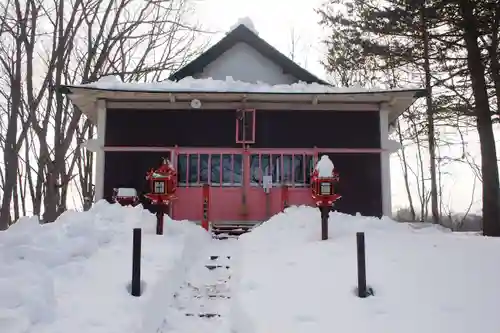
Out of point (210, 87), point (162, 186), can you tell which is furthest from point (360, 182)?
point (162, 186)

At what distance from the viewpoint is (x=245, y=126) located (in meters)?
11.0

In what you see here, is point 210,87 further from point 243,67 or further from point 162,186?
point 162,186

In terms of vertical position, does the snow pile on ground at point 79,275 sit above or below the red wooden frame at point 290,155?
below

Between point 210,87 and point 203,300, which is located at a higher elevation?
point 210,87

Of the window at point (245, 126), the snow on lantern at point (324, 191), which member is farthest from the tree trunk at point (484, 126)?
the window at point (245, 126)

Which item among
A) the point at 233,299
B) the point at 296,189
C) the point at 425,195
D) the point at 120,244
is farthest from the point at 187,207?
the point at 425,195

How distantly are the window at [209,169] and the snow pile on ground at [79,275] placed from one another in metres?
3.32

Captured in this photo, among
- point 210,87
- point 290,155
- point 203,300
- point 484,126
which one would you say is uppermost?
point 210,87

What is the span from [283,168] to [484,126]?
444cm

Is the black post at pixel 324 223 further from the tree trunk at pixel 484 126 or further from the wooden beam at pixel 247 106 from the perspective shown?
the tree trunk at pixel 484 126

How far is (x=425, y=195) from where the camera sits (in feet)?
85.6

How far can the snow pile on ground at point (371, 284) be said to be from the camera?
4398 mm

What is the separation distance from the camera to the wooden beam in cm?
1102

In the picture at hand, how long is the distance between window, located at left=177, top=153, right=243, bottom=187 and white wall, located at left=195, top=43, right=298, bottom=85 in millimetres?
3781
